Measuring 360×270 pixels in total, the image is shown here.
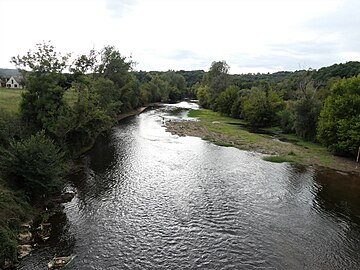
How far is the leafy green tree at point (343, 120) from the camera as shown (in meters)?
43.7

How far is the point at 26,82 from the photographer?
37.1 m

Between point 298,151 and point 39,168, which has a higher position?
point 39,168

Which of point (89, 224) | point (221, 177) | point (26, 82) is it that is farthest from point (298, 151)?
point (26, 82)

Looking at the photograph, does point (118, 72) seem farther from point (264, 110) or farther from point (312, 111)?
point (312, 111)

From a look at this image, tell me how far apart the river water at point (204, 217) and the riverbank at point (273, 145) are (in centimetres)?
389

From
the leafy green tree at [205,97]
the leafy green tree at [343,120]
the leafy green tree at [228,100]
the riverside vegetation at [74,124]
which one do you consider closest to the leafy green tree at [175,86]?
the leafy green tree at [205,97]

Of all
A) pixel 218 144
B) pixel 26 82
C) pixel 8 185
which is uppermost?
pixel 26 82

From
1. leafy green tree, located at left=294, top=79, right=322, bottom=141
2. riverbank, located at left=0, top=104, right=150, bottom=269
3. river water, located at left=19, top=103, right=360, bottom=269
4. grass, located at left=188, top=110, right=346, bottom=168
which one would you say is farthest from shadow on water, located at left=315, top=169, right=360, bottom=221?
riverbank, located at left=0, top=104, right=150, bottom=269

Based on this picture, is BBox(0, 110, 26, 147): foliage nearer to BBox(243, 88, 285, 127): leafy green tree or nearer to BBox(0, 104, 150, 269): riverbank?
BBox(0, 104, 150, 269): riverbank

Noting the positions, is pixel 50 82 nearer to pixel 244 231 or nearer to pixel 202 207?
pixel 202 207

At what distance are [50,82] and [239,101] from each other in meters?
62.0

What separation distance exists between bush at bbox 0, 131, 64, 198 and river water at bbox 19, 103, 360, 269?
3.10 meters

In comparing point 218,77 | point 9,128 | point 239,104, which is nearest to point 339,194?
point 9,128

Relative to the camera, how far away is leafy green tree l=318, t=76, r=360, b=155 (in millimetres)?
43688
